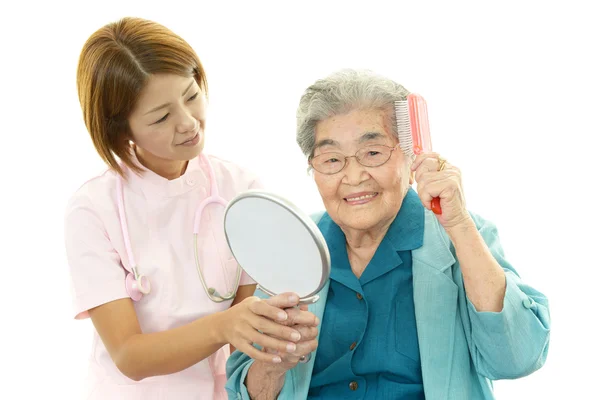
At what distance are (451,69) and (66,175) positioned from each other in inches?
63.4

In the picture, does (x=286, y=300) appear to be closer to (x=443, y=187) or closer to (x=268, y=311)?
(x=268, y=311)

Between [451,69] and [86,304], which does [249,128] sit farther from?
[86,304]

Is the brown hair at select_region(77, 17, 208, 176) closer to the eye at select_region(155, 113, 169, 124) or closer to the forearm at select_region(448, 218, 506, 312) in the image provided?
the eye at select_region(155, 113, 169, 124)

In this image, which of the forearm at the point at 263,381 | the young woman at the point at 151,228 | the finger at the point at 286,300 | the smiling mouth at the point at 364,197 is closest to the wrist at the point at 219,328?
the young woman at the point at 151,228

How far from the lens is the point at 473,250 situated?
1597 mm

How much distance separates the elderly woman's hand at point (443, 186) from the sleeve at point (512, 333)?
193 mm

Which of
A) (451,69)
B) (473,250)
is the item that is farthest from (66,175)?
(473,250)

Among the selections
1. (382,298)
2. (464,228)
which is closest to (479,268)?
(464,228)

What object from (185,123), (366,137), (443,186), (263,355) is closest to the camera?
(443,186)

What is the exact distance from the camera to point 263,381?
6.01 feet

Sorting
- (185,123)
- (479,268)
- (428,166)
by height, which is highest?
(185,123)

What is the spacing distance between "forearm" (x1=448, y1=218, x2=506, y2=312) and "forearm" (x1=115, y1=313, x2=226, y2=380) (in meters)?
0.62

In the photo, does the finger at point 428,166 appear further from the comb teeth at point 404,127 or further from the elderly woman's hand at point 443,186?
the comb teeth at point 404,127

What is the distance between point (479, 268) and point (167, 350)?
2.61ft
